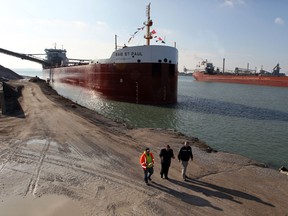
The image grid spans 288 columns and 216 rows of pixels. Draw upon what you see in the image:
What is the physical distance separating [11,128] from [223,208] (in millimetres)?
13134

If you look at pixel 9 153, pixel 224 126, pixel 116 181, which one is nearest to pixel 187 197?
pixel 116 181

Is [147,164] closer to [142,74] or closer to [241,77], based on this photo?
[142,74]

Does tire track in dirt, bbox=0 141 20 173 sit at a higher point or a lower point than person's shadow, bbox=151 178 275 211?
higher

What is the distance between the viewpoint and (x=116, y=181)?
30.0ft

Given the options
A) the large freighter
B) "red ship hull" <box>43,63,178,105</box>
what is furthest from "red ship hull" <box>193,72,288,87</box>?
the large freighter

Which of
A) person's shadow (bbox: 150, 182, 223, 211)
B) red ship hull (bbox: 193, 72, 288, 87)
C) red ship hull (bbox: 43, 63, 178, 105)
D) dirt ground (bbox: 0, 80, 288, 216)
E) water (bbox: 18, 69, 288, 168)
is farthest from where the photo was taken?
red ship hull (bbox: 193, 72, 288, 87)

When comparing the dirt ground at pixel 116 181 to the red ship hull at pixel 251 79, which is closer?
the dirt ground at pixel 116 181

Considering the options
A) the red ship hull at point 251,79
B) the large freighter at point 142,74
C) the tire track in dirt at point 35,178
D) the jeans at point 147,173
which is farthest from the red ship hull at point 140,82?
the red ship hull at point 251,79

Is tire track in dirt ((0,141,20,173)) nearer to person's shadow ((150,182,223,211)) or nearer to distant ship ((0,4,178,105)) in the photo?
person's shadow ((150,182,223,211))

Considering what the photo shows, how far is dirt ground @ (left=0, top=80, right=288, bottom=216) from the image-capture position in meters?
7.56

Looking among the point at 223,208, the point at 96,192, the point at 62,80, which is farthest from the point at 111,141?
the point at 62,80

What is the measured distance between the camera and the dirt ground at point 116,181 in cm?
756

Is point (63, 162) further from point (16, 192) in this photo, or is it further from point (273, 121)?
point (273, 121)

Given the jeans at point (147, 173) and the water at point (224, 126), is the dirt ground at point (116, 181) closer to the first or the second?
the jeans at point (147, 173)
